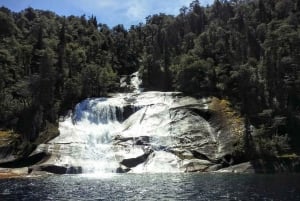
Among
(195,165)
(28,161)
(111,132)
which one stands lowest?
(195,165)

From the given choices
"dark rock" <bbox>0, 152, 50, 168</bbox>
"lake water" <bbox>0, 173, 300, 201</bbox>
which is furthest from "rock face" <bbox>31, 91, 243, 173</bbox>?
"lake water" <bbox>0, 173, 300, 201</bbox>

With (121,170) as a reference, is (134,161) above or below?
above

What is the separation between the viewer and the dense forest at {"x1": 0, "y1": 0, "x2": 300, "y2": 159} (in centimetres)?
9494

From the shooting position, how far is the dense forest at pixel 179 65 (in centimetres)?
9494

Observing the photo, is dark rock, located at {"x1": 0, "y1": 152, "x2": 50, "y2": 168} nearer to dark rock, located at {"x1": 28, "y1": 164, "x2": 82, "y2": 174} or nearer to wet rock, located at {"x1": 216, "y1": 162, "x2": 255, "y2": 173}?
dark rock, located at {"x1": 28, "y1": 164, "x2": 82, "y2": 174}

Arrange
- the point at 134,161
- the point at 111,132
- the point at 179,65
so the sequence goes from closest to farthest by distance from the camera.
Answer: the point at 134,161
the point at 111,132
the point at 179,65

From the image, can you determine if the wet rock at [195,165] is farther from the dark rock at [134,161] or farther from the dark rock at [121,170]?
the dark rock at [121,170]

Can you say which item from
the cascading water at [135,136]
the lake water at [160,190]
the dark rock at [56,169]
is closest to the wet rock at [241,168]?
the cascading water at [135,136]

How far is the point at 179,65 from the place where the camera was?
116062mm

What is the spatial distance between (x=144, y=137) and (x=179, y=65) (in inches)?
1396

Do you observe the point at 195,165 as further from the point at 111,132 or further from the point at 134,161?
the point at 111,132

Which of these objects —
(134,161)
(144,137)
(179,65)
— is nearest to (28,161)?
(134,161)

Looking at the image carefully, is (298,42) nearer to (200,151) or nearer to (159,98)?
(159,98)

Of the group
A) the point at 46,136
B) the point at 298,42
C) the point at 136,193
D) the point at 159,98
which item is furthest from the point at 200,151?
the point at 298,42
